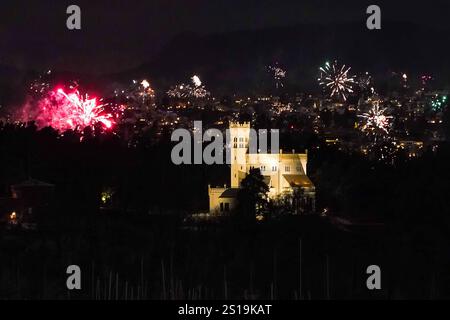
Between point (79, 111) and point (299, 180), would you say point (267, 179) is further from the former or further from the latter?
point (79, 111)

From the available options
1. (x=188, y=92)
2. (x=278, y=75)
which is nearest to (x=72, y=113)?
(x=188, y=92)

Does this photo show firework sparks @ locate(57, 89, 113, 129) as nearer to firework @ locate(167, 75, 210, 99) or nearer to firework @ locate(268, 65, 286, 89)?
firework @ locate(167, 75, 210, 99)

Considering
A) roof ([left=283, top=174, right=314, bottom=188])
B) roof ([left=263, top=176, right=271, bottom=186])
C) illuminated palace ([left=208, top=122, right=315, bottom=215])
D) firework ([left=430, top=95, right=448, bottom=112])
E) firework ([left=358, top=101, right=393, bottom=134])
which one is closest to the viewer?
roof ([left=283, top=174, right=314, bottom=188])

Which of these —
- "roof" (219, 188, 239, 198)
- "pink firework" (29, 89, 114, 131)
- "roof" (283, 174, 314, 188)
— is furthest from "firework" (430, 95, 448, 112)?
"roof" (219, 188, 239, 198)

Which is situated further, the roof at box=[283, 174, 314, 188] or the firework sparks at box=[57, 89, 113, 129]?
the firework sparks at box=[57, 89, 113, 129]

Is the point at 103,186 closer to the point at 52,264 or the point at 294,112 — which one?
the point at 52,264

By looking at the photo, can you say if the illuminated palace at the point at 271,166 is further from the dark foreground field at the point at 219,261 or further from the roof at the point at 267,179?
the dark foreground field at the point at 219,261
